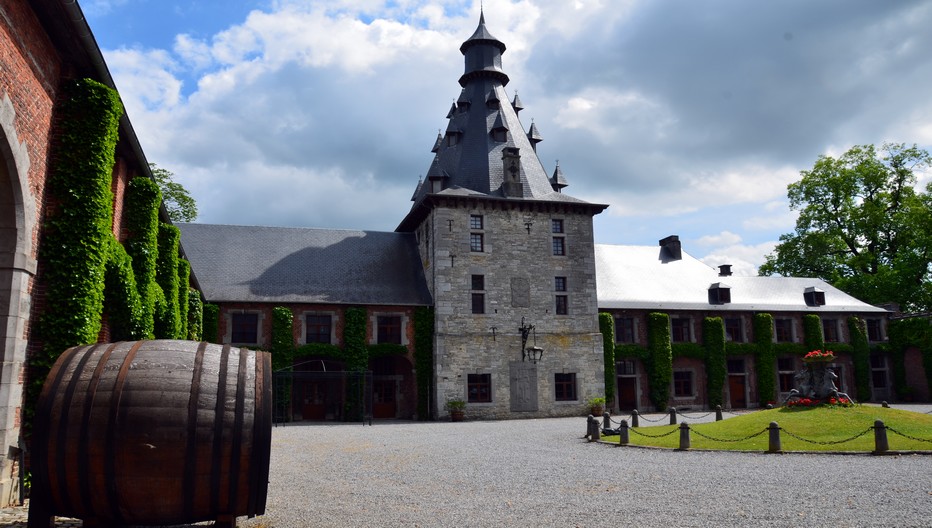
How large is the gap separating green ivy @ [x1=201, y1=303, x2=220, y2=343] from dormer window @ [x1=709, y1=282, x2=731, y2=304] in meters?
23.7

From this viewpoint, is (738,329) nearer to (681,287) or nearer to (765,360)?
(765,360)

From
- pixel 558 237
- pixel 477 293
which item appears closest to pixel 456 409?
pixel 477 293

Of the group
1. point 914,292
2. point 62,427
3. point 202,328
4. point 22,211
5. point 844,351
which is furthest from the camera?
point 914,292

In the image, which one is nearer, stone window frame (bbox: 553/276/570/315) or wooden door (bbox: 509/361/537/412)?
wooden door (bbox: 509/361/537/412)

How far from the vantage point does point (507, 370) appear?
28.2 m

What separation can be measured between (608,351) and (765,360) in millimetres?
9046

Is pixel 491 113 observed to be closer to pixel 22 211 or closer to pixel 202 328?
pixel 202 328

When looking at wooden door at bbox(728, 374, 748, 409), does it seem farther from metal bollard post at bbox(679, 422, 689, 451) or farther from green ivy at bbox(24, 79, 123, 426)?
green ivy at bbox(24, 79, 123, 426)

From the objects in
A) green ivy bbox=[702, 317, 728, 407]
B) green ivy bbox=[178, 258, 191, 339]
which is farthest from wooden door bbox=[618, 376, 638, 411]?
green ivy bbox=[178, 258, 191, 339]

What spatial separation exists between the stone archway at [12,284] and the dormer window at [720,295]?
31373 millimetres

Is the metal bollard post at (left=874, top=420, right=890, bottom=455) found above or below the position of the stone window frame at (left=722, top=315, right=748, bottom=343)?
below

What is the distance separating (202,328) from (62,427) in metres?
20.9

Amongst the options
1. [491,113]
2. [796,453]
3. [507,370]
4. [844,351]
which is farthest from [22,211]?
[844,351]

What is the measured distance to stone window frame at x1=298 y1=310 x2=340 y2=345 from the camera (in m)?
27.4
